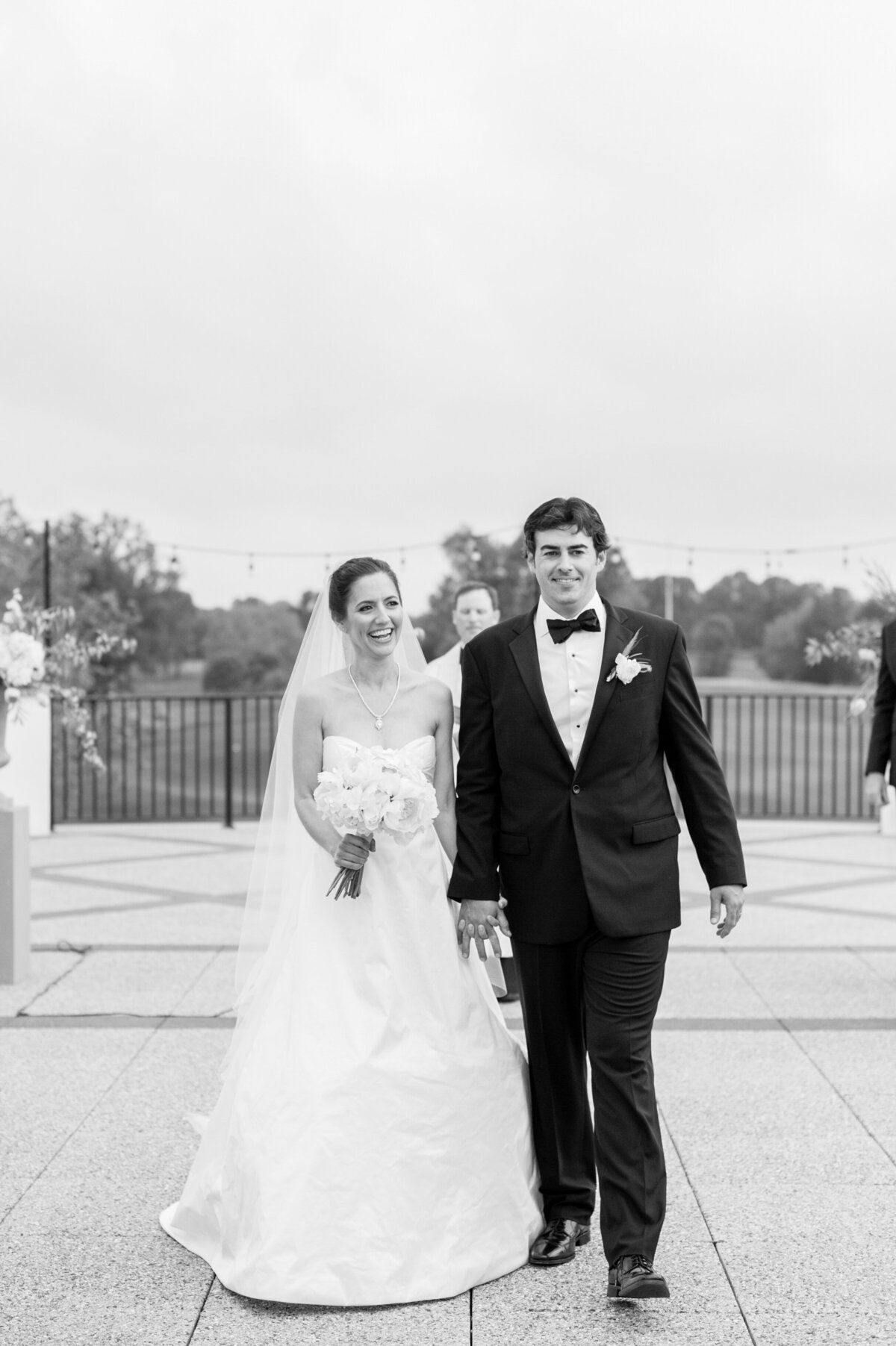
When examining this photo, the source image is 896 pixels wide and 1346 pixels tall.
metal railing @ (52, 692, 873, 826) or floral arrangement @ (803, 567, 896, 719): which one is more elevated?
floral arrangement @ (803, 567, 896, 719)

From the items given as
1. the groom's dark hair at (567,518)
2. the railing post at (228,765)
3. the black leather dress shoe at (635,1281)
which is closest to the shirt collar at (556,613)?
the groom's dark hair at (567,518)

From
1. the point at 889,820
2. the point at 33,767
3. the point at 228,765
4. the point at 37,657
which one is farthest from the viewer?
the point at 889,820

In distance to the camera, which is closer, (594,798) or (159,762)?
(594,798)

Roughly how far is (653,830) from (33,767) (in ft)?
37.0

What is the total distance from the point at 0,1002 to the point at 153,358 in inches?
529

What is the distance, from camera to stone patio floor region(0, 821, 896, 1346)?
294 centimetres

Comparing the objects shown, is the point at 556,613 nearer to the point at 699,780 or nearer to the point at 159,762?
the point at 699,780

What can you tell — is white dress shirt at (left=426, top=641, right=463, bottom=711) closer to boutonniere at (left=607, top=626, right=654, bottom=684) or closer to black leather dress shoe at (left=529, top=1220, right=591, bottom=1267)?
boutonniere at (left=607, top=626, right=654, bottom=684)

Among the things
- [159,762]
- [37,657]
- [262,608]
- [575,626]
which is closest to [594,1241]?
[575,626]

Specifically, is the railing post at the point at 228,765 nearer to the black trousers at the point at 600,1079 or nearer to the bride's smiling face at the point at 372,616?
the bride's smiling face at the point at 372,616

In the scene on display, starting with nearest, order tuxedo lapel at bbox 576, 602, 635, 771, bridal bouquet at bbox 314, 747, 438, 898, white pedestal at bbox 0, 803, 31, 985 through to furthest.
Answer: tuxedo lapel at bbox 576, 602, 635, 771, bridal bouquet at bbox 314, 747, 438, 898, white pedestal at bbox 0, 803, 31, 985

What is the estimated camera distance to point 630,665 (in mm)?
3139

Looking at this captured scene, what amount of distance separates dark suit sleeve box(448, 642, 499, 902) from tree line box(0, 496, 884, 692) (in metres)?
13.4

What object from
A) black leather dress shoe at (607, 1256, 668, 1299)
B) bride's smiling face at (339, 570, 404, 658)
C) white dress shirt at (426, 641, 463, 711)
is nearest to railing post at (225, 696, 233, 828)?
white dress shirt at (426, 641, 463, 711)
